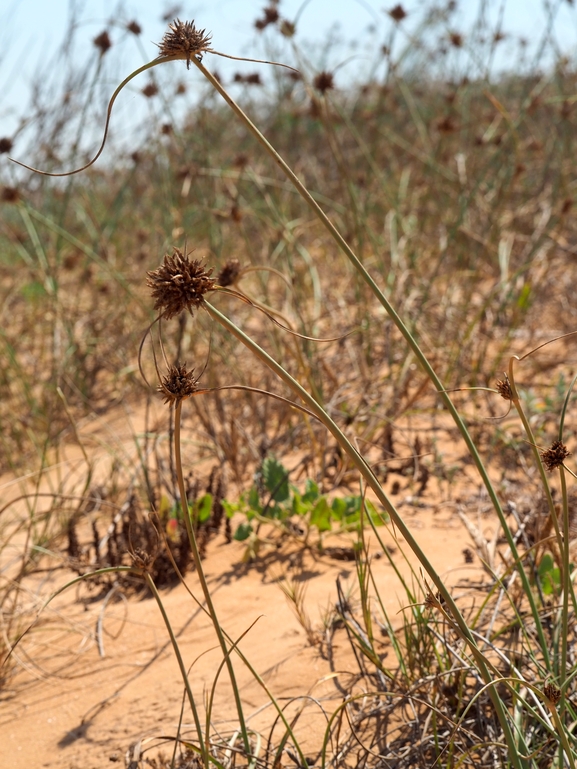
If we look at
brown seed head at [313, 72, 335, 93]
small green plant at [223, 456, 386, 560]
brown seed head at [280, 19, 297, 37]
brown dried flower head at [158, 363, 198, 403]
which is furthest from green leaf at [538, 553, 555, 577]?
brown seed head at [280, 19, 297, 37]

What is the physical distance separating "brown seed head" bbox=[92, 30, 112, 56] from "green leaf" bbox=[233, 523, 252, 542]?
74.9 inches

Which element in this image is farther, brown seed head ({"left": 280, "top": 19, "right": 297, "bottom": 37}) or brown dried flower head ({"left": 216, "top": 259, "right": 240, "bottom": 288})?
brown seed head ({"left": 280, "top": 19, "right": 297, "bottom": 37})

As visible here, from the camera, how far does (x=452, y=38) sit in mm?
3414

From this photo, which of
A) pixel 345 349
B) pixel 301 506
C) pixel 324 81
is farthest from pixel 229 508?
pixel 324 81

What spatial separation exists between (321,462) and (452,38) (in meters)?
2.36


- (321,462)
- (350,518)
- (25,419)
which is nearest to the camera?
(350,518)

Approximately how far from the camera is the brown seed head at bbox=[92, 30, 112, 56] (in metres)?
2.71

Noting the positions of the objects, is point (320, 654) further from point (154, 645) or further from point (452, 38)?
point (452, 38)

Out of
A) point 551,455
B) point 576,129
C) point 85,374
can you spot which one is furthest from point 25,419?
point 576,129

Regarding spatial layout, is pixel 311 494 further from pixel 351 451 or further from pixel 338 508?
pixel 351 451

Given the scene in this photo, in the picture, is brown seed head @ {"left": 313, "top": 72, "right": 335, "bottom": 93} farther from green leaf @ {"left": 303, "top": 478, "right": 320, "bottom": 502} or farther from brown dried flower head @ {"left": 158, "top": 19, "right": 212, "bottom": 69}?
brown dried flower head @ {"left": 158, "top": 19, "right": 212, "bottom": 69}

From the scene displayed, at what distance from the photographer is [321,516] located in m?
1.78

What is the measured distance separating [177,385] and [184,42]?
33cm

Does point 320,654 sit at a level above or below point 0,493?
below
